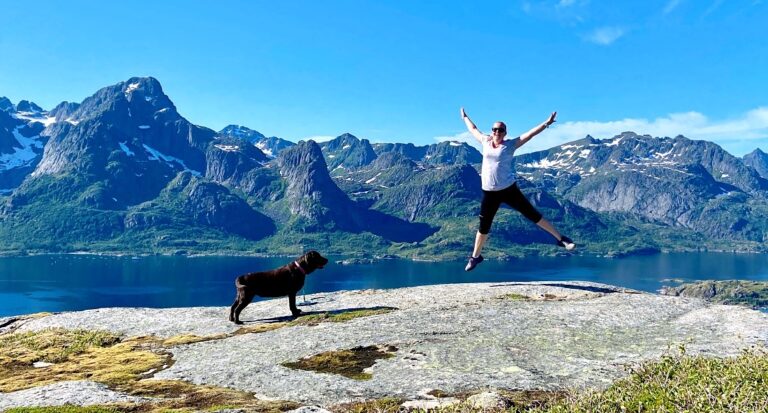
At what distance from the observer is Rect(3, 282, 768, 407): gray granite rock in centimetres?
1430

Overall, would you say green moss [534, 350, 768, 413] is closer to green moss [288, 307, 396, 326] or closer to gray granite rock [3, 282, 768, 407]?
gray granite rock [3, 282, 768, 407]

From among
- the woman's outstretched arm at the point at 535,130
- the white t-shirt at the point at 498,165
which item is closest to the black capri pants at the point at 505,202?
the white t-shirt at the point at 498,165

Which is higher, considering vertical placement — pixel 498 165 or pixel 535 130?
pixel 535 130

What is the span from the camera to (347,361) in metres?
16.7

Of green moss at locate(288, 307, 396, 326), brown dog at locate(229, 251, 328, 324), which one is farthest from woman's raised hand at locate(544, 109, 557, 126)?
brown dog at locate(229, 251, 328, 324)

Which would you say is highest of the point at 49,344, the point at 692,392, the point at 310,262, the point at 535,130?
the point at 535,130

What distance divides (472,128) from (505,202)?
9.36ft

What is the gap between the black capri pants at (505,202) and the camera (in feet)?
59.0

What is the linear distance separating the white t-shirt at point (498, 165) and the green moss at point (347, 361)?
635 centimetres

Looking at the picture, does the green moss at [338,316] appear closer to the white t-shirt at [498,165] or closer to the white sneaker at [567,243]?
the white sneaker at [567,243]

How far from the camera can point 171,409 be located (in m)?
12.3

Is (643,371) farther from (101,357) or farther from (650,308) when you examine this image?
(101,357)

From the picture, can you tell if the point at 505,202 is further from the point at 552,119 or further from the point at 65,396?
the point at 65,396

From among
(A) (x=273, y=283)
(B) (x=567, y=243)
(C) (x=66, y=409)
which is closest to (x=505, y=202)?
(B) (x=567, y=243)
